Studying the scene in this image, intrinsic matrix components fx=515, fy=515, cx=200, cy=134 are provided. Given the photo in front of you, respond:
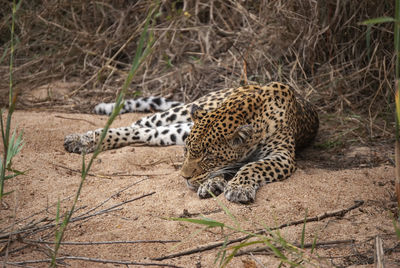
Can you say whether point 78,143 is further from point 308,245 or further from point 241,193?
point 308,245

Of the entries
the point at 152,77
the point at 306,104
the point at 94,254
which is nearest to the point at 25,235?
the point at 94,254

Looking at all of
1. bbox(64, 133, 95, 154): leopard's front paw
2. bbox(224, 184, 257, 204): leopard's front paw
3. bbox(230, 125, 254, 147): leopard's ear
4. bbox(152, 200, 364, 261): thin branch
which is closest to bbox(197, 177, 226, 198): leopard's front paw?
bbox(224, 184, 257, 204): leopard's front paw

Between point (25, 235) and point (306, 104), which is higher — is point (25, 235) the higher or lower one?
the higher one

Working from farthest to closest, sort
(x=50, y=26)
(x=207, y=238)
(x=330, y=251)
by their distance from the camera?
(x=50, y=26) → (x=207, y=238) → (x=330, y=251)

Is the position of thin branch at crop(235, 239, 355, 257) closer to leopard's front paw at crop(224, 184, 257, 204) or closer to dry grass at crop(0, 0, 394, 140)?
leopard's front paw at crop(224, 184, 257, 204)


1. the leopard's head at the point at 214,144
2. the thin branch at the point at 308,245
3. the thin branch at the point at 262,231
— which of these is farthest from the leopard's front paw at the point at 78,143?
the thin branch at the point at 308,245

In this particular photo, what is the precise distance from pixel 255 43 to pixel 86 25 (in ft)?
10.9

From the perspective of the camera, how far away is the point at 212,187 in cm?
457

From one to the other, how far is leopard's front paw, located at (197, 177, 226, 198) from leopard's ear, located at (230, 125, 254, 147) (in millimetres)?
412

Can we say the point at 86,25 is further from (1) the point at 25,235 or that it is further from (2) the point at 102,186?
(1) the point at 25,235

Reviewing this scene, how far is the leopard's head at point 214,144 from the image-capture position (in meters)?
4.70

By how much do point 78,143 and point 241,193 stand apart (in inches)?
106

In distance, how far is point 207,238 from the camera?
3633mm

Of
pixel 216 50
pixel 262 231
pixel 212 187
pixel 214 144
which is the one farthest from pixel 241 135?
pixel 216 50
